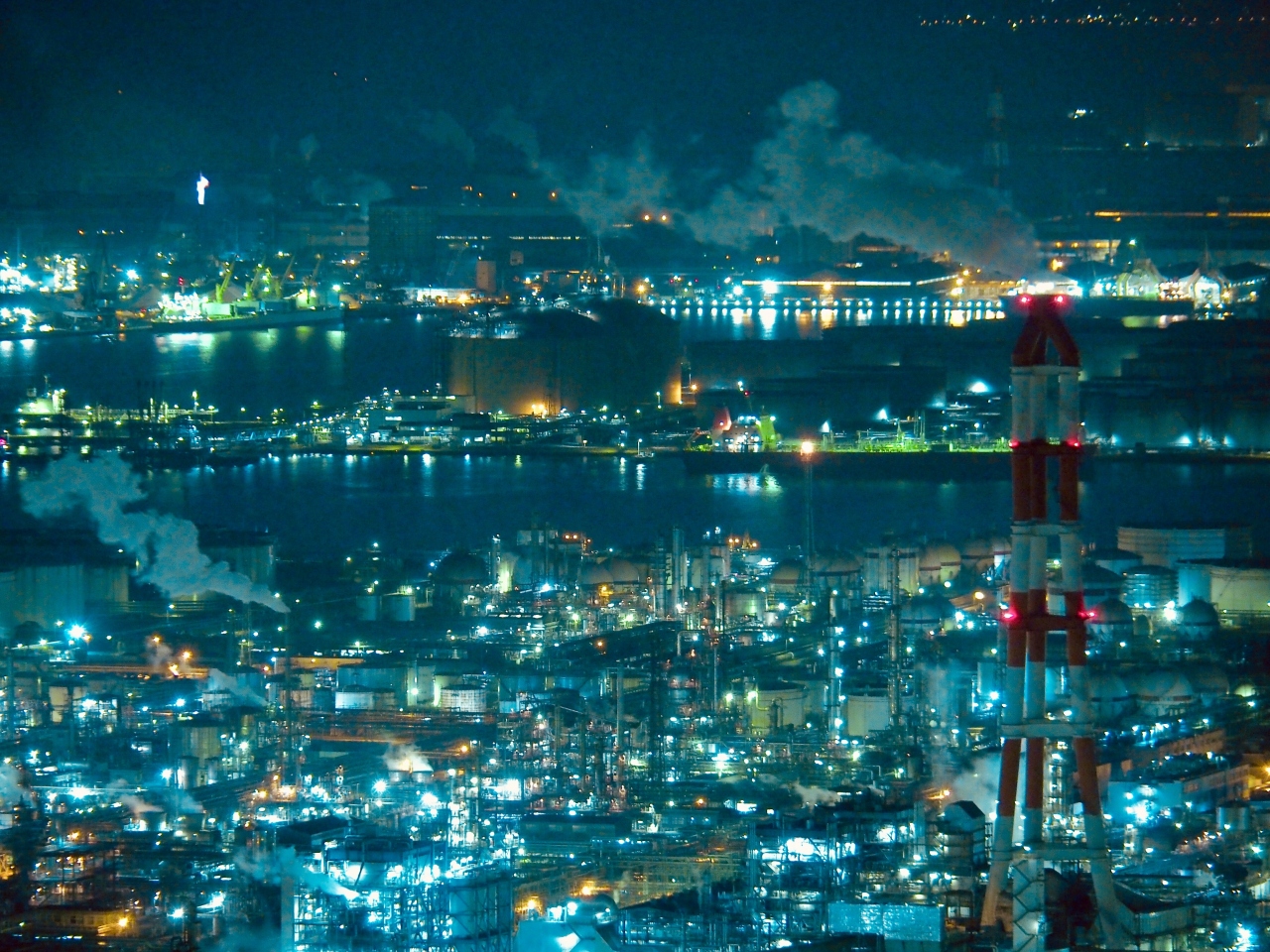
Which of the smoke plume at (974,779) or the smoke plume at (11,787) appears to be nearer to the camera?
the smoke plume at (974,779)

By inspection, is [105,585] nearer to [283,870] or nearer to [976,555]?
[976,555]

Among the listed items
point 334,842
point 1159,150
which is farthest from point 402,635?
point 1159,150

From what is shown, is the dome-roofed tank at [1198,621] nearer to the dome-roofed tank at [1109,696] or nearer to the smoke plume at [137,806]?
the dome-roofed tank at [1109,696]

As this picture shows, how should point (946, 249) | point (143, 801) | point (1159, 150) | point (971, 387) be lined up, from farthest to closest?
1. point (1159, 150)
2. point (946, 249)
3. point (971, 387)
4. point (143, 801)

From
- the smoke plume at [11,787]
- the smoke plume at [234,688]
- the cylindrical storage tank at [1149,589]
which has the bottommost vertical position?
the smoke plume at [11,787]

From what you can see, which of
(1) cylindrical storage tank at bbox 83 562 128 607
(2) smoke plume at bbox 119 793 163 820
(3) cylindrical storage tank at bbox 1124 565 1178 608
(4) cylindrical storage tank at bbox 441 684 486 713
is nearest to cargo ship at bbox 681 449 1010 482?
(3) cylindrical storage tank at bbox 1124 565 1178 608

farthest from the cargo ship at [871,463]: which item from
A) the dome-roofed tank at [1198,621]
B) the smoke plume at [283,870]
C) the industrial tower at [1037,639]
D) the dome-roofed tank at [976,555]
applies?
the industrial tower at [1037,639]

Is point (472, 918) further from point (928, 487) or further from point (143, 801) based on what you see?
point (928, 487)

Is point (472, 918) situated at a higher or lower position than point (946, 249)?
lower
